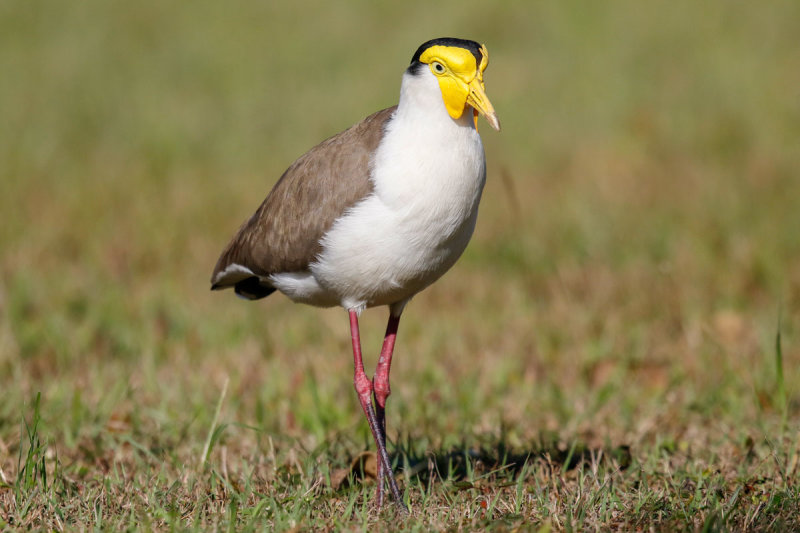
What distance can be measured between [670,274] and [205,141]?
505 centimetres

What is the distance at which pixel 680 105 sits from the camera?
9773mm

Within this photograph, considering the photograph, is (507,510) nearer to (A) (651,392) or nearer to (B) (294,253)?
(B) (294,253)

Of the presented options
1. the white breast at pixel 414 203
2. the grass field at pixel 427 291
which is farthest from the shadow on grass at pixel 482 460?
the white breast at pixel 414 203

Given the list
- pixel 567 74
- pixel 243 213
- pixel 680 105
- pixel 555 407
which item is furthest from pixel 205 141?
pixel 555 407

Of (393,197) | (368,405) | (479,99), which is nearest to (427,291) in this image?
(368,405)

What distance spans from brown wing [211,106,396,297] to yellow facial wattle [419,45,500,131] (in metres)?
0.33

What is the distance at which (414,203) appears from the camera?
350 centimetres

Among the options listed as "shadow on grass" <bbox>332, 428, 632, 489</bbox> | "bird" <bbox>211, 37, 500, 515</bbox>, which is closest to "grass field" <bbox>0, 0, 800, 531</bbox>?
"shadow on grass" <bbox>332, 428, 632, 489</bbox>

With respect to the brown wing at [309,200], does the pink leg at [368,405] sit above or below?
below

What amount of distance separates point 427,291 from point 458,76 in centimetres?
352

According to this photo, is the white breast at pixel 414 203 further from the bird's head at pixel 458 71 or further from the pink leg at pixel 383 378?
the pink leg at pixel 383 378

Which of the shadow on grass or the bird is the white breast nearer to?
the bird

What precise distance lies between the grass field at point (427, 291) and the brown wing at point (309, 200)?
892mm

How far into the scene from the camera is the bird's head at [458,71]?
3.50 m
